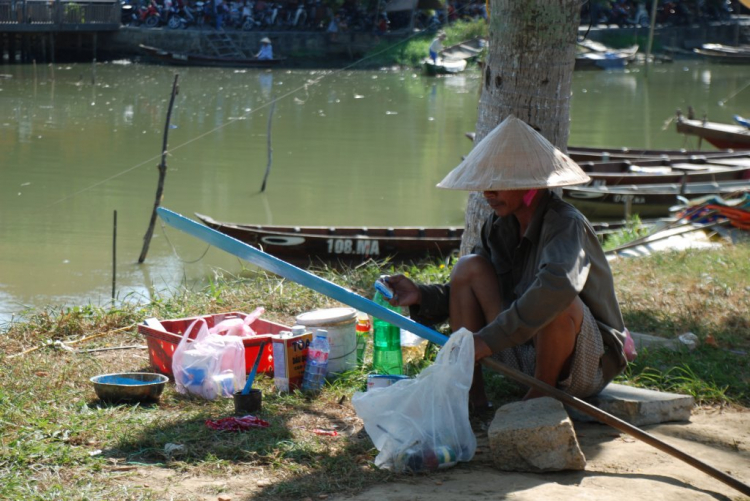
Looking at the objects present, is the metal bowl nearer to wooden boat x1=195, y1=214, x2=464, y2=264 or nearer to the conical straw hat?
the conical straw hat

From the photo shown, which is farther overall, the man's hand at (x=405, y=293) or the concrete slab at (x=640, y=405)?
the man's hand at (x=405, y=293)

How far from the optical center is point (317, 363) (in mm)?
3250

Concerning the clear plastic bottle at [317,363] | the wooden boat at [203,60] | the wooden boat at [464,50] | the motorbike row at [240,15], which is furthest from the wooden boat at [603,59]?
the clear plastic bottle at [317,363]

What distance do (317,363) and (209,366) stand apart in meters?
0.40

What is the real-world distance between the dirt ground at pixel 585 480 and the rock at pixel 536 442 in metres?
0.03

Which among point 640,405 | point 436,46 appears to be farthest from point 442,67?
point 640,405

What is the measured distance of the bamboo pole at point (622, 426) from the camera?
2369mm

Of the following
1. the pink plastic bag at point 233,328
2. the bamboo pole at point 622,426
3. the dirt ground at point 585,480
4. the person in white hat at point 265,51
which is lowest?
the dirt ground at point 585,480

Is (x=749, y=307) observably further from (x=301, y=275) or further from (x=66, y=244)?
(x=66, y=244)

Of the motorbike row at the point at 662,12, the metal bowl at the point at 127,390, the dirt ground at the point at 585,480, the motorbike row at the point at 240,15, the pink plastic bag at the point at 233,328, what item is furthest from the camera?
the motorbike row at the point at 662,12

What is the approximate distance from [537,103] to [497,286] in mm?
1281

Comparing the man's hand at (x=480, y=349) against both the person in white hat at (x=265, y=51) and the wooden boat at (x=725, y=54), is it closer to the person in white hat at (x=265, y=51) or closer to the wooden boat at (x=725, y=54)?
the person in white hat at (x=265, y=51)

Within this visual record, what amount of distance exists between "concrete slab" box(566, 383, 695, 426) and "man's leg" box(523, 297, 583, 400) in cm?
22

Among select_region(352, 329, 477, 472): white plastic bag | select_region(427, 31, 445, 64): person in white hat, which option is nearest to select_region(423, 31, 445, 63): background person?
select_region(427, 31, 445, 64): person in white hat
